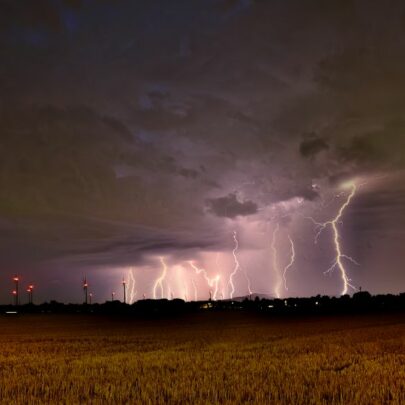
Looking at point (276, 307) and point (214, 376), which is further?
point (276, 307)

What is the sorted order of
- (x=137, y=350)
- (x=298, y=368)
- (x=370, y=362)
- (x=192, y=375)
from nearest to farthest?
1. (x=192, y=375)
2. (x=298, y=368)
3. (x=370, y=362)
4. (x=137, y=350)

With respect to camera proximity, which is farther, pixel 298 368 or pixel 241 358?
pixel 241 358

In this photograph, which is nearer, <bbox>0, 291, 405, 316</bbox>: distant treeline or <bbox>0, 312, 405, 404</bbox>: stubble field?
<bbox>0, 312, 405, 404</bbox>: stubble field

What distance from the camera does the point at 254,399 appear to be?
32.0 ft

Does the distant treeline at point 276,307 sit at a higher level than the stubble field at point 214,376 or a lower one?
lower

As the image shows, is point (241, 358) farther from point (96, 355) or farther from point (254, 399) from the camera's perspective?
point (254, 399)

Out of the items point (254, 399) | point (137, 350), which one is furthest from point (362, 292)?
point (254, 399)

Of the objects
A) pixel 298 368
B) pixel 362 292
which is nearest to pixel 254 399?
pixel 298 368

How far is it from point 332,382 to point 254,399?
2.44 m

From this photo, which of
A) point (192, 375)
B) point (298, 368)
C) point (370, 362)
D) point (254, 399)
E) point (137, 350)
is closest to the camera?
point (254, 399)

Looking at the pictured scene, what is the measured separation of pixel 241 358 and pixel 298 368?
10.2 feet

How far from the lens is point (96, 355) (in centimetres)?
1930

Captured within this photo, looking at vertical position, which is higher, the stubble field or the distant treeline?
the stubble field

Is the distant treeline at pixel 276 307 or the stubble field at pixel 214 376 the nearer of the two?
the stubble field at pixel 214 376
